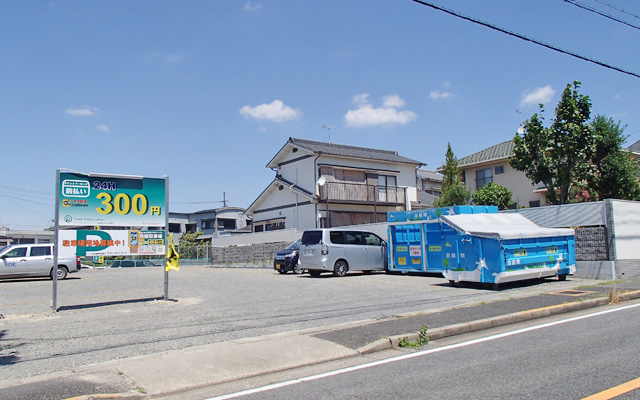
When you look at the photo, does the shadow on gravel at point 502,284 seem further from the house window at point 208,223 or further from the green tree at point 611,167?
Result: the house window at point 208,223

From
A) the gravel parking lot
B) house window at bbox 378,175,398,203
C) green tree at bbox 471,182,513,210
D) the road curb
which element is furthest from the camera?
house window at bbox 378,175,398,203

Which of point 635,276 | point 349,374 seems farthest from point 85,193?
point 635,276

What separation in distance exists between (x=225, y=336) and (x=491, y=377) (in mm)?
4368

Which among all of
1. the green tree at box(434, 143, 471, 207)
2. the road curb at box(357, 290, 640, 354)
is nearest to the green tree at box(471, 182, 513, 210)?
the green tree at box(434, 143, 471, 207)

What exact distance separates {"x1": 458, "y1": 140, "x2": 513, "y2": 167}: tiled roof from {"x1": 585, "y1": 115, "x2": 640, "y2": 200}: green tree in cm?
909

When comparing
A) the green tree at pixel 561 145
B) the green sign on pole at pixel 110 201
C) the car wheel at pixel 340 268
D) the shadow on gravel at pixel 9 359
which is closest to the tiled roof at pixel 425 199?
the green tree at pixel 561 145

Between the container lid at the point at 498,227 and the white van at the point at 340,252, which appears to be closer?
the container lid at the point at 498,227

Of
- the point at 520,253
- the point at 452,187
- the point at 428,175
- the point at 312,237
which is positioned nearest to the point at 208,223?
the point at 428,175

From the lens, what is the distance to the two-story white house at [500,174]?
3353cm

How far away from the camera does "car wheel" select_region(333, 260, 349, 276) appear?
734 inches

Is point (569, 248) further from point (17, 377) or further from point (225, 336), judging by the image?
point (17, 377)

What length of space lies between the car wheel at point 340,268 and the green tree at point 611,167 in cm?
1437

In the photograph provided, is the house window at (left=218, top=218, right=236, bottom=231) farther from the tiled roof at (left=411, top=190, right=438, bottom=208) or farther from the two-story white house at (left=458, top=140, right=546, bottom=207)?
the two-story white house at (left=458, top=140, right=546, bottom=207)

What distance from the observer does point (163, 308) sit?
11031 millimetres
